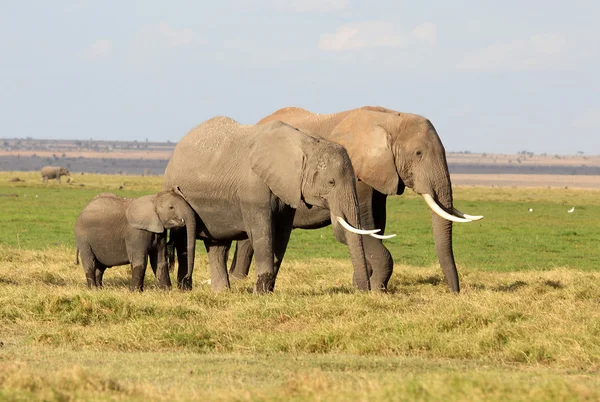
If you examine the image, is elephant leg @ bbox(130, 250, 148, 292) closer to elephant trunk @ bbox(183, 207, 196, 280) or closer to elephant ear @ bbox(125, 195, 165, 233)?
elephant ear @ bbox(125, 195, 165, 233)

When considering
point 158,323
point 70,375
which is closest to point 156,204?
point 158,323

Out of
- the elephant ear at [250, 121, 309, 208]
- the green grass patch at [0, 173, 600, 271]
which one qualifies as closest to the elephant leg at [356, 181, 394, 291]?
the elephant ear at [250, 121, 309, 208]

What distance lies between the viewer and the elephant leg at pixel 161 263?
50.2 ft

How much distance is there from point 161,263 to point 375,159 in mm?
3220

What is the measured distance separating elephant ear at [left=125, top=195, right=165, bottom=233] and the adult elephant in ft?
6.38

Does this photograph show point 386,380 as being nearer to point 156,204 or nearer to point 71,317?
point 71,317

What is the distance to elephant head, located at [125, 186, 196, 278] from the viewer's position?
15219 millimetres

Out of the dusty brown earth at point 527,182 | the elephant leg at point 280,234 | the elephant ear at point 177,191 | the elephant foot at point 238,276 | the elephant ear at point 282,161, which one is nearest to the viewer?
the elephant ear at point 282,161

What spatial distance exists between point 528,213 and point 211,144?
26556mm

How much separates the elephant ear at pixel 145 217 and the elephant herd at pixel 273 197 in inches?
0.5

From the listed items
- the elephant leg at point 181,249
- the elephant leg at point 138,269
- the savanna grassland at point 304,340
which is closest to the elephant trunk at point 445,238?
the savanna grassland at point 304,340

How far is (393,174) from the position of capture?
50.7 feet

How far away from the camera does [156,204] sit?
15.4m

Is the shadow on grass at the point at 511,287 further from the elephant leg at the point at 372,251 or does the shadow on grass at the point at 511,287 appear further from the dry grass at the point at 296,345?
the elephant leg at the point at 372,251
